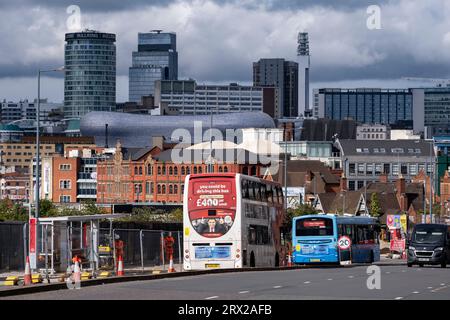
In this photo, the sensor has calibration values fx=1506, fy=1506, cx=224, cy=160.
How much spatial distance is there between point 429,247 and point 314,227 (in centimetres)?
560

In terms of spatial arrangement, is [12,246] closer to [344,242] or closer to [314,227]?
[314,227]

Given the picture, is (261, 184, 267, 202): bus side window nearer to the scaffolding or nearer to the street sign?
the scaffolding

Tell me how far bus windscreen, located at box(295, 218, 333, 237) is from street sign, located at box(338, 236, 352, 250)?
0.76m

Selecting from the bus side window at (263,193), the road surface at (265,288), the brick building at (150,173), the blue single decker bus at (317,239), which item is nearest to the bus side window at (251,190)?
the bus side window at (263,193)

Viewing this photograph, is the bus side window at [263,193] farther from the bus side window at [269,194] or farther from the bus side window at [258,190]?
the bus side window at [269,194]

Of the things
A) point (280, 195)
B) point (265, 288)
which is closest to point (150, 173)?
point (280, 195)

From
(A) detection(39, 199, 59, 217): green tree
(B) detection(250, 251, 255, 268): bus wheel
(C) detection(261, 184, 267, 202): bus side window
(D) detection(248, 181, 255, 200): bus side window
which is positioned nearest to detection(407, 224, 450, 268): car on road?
(C) detection(261, 184, 267, 202): bus side window

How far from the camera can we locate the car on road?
66.9m

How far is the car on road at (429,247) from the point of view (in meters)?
66.9

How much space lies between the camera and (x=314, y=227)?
69500mm

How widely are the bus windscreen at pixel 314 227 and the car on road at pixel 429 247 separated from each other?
3.80m
